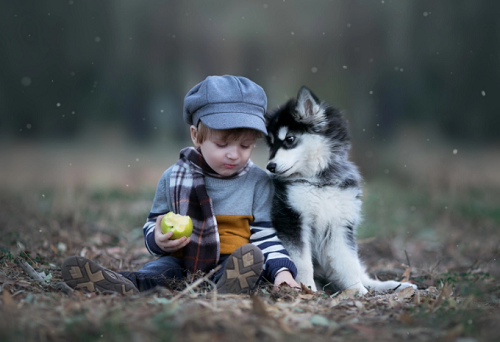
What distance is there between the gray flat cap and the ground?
3.72ft

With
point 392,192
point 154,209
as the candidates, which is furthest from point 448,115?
point 154,209

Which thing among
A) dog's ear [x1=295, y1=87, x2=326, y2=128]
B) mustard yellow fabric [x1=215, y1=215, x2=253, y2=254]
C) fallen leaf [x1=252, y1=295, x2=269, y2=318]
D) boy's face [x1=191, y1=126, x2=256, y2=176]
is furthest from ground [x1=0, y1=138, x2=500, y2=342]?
dog's ear [x1=295, y1=87, x2=326, y2=128]

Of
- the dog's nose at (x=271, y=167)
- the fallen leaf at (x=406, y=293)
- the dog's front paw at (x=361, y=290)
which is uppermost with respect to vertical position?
the dog's nose at (x=271, y=167)

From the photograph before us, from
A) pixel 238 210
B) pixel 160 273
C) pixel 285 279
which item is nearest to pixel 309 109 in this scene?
pixel 238 210

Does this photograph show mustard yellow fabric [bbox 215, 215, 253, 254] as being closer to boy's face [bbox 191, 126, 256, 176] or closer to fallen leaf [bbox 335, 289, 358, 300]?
boy's face [bbox 191, 126, 256, 176]

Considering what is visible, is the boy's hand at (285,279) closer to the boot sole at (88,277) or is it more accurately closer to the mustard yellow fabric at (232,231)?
the mustard yellow fabric at (232,231)

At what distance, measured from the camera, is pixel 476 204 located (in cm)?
748

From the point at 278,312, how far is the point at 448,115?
8923 millimetres

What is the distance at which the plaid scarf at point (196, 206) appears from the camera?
122 inches

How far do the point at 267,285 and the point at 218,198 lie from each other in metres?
0.75

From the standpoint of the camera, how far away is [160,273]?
10.0 ft

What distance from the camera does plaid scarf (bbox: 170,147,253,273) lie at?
3111 millimetres

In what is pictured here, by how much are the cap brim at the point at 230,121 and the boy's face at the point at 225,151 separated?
0.35 ft

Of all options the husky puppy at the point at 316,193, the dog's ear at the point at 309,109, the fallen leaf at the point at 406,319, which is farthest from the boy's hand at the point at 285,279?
the dog's ear at the point at 309,109
